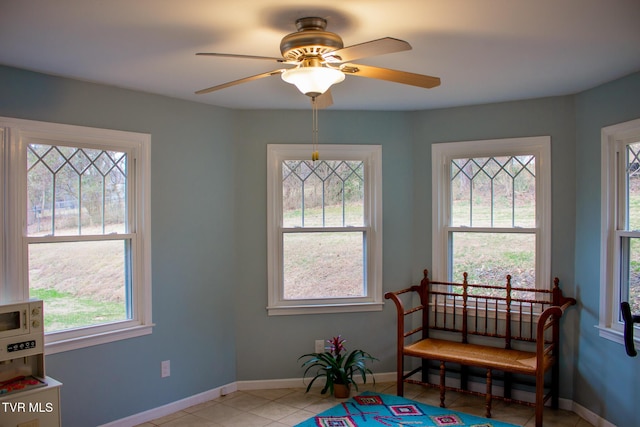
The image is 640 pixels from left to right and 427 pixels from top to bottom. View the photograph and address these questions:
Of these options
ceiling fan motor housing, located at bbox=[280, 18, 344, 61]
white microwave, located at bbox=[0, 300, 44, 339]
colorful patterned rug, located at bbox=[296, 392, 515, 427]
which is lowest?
colorful patterned rug, located at bbox=[296, 392, 515, 427]

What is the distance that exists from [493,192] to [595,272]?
3.12 feet

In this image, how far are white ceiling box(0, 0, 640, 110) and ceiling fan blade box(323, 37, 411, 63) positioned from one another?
0.18m

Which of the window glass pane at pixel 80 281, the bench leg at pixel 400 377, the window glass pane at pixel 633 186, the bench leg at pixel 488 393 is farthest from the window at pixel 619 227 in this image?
the window glass pane at pixel 80 281

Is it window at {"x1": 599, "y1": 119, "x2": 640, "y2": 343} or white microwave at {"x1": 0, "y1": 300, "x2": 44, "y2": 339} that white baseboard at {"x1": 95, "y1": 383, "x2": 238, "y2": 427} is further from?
window at {"x1": 599, "y1": 119, "x2": 640, "y2": 343}

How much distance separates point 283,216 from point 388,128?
116 centimetres

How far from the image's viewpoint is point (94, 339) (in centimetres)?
331

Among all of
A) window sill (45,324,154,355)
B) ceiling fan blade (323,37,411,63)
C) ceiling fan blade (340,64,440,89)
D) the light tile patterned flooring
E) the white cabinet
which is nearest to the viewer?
ceiling fan blade (323,37,411,63)

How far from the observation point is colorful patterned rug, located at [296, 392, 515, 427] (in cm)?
346

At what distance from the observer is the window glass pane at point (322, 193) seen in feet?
14.0

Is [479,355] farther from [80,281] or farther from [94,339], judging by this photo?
[80,281]

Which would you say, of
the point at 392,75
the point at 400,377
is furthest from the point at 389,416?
the point at 392,75

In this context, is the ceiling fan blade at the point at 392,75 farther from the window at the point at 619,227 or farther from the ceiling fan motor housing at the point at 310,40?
the window at the point at 619,227

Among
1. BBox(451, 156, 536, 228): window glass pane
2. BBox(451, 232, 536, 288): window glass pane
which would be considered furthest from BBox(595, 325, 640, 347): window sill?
BBox(451, 156, 536, 228): window glass pane

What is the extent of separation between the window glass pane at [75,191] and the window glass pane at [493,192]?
8.55ft
